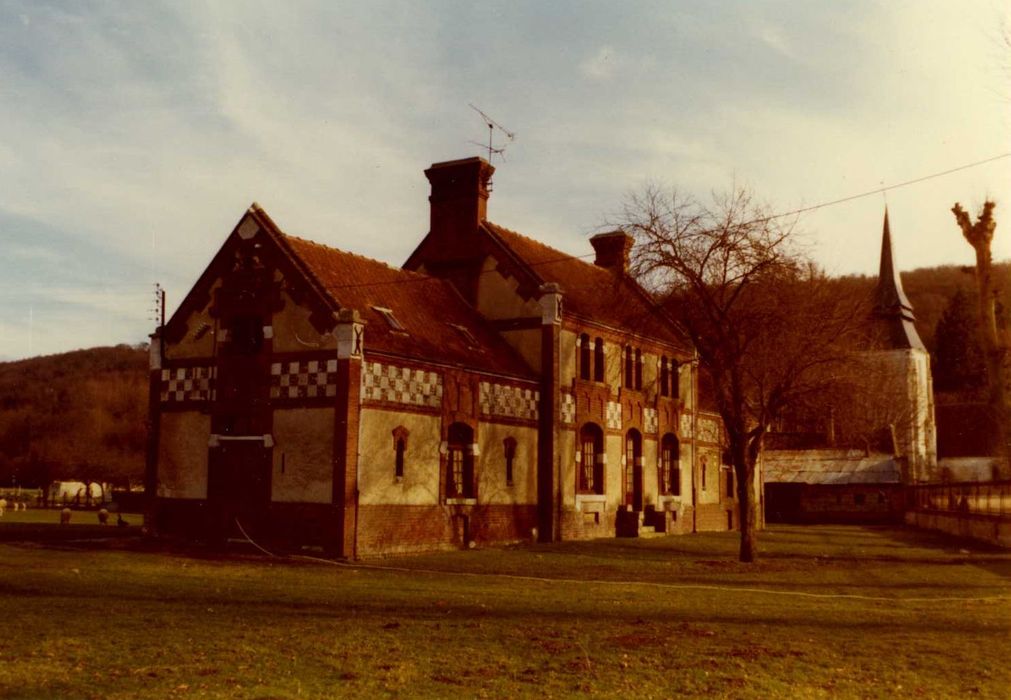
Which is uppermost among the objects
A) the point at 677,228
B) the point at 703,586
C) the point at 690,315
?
the point at 677,228

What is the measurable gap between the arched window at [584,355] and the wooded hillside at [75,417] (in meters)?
53.9

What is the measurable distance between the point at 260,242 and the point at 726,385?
1408 cm

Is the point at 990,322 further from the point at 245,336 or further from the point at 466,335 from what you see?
the point at 245,336

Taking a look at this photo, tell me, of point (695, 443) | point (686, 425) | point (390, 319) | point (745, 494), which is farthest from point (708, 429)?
point (390, 319)

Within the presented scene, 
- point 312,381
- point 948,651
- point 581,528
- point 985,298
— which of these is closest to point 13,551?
point 312,381

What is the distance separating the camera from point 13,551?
24141 millimetres

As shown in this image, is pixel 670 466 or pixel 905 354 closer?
pixel 670 466

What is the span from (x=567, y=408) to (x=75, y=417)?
105m

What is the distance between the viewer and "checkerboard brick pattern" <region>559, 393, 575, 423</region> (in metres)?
34.3

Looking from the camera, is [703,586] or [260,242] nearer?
[703,586]

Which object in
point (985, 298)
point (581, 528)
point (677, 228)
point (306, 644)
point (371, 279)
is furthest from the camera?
point (581, 528)

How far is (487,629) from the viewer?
13.1 metres

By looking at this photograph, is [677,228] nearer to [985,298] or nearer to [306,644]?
[985,298]

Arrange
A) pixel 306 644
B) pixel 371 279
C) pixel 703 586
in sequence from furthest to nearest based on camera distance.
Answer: pixel 371 279, pixel 703 586, pixel 306 644
